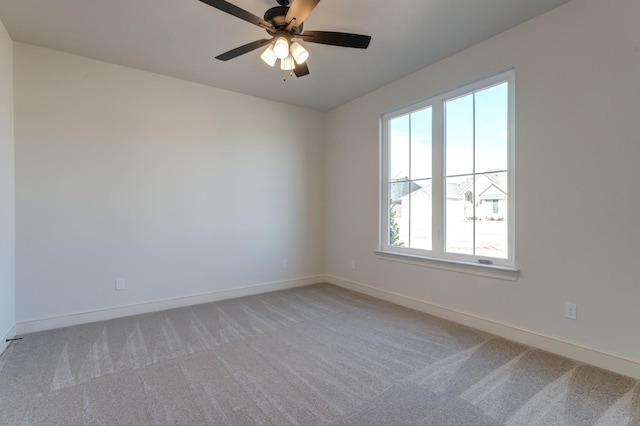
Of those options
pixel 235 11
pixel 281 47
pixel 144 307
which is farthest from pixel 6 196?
pixel 281 47

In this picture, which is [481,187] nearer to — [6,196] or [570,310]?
[570,310]

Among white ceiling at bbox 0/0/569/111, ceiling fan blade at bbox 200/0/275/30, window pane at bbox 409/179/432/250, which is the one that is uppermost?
white ceiling at bbox 0/0/569/111

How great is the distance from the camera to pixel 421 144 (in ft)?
12.0

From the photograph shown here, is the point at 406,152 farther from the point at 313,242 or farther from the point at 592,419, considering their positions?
the point at 592,419

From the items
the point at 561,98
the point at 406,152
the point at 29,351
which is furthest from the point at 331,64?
the point at 29,351

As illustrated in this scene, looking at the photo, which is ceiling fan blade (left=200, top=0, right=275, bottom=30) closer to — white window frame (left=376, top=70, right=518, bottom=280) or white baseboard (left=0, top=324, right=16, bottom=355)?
white window frame (left=376, top=70, right=518, bottom=280)

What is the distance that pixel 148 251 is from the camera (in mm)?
3562

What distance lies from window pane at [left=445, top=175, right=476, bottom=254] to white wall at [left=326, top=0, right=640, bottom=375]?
33 centimetres

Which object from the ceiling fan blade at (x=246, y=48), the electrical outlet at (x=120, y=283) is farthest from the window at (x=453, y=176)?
the electrical outlet at (x=120, y=283)

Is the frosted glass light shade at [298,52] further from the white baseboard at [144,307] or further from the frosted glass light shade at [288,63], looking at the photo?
the white baseboard at [144,307]

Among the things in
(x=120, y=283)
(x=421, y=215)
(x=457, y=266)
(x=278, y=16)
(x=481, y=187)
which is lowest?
(x=120, y=283)

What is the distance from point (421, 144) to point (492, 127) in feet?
2.73

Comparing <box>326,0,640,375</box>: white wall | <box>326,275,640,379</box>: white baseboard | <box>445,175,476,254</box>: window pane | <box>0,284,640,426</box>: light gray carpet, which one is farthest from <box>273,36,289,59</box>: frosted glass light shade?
<box>326,275,640,379</box>: white baseboard

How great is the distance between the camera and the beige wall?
2613 mm
